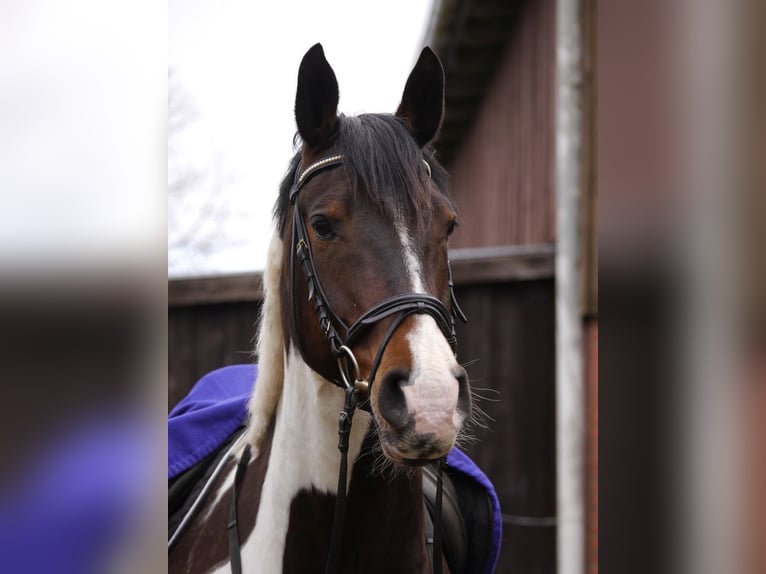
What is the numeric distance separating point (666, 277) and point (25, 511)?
521mm

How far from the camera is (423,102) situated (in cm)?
193

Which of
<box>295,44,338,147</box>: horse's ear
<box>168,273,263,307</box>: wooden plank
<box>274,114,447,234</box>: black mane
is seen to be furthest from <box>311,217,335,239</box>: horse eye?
<box>168,273,263,307</box>: wooden plank

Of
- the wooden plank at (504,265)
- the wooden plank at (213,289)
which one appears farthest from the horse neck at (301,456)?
the wooden plank at (213,289)

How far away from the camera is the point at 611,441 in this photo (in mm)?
541

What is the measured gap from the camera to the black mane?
5.38ft

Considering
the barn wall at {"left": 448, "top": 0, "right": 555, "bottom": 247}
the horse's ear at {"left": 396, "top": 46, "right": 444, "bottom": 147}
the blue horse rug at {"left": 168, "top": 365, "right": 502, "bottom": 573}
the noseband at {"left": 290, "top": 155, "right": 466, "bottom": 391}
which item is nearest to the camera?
the noseband at {"left": 290, "top": 155, "right": 466, "bottom": 391}

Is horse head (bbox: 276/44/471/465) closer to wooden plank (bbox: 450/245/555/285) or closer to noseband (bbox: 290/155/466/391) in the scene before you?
noseband (bbox: 290/155/466/391)

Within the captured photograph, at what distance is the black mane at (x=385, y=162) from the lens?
5.38ft

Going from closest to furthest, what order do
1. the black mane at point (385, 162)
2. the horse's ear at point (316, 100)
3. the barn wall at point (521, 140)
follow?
the black mane at point (385, 162)
the horse's ear at point (316, 100)
the barn wall at point (521, 140)

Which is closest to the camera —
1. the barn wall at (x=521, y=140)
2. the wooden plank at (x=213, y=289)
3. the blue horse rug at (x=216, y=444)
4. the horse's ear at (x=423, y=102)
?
the horse's ear at (x=423, y=102)

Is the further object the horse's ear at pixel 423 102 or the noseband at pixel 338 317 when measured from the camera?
the horse's ear at pixel 423 102

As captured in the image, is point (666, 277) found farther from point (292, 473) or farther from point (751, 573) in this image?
point (292, 473)

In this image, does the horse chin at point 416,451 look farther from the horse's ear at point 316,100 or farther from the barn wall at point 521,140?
the barn wall at point 521,140

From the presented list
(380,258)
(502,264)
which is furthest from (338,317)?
(502,264)
